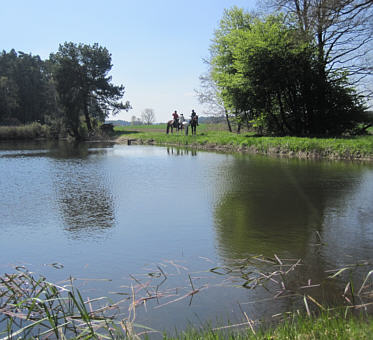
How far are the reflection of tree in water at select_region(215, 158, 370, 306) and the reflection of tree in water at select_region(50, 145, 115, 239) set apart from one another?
189 cm

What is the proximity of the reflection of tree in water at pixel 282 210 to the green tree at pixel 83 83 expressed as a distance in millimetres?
28401

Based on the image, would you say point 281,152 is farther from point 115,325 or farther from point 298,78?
point 115,325

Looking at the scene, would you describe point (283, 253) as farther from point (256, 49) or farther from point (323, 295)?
point (256, 49)

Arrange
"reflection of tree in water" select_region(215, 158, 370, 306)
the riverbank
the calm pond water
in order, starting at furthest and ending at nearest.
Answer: "reflection of tree in water" select_region(215, 158, 370, 306) < the calm pond water < the riverbank

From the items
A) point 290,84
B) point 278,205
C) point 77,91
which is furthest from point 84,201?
point 77,91

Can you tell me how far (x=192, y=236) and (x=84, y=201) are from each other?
129 inches

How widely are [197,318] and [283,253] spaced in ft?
5.99

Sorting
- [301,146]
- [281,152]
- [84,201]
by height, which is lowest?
[84,201]

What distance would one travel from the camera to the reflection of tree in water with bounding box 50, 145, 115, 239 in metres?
5.82

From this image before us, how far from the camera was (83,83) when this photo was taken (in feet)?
130

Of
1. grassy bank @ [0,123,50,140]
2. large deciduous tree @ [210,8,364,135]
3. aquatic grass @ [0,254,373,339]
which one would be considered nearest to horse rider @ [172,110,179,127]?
large deciduous tree @ [210,8,364,135]

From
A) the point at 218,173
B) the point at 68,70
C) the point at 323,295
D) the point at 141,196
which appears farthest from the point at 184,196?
the point at 68,70

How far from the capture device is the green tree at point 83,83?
122 ft

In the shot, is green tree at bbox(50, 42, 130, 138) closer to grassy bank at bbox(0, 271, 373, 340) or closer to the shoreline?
the shoreline
